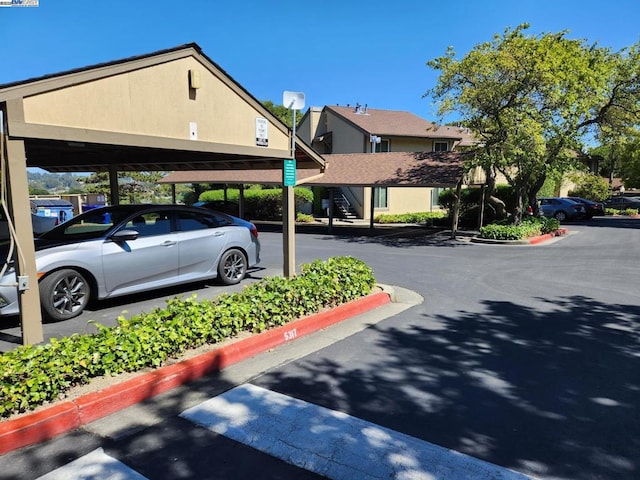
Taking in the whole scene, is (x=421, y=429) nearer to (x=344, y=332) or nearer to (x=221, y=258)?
(x=344, y=332)

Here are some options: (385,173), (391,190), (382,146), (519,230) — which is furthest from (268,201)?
(519,230)

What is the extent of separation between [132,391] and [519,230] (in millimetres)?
15274

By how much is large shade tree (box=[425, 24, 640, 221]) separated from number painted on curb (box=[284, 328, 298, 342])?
12446 millimetres

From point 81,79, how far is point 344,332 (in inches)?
162

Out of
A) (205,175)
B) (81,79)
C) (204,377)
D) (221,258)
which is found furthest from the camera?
(205,175)

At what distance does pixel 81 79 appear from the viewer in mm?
4645

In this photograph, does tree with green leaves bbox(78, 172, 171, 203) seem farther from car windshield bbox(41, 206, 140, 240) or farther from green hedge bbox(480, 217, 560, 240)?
car windshield bbox(41, 206, 140, 240)

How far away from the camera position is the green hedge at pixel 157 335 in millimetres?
3406

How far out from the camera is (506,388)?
160 inches

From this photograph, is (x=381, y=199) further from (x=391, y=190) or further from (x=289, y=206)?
(x=289, y=206)

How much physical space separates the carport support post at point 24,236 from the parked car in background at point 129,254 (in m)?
0.68

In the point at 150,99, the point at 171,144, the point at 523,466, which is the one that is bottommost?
the point at 523,466

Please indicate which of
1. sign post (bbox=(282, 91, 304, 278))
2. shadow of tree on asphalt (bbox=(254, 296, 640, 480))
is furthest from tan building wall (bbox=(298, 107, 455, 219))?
shadow of tree on asphalt (bbox=(254, 296, 640, 480))

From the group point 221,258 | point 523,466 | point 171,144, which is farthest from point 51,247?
point 523,466
